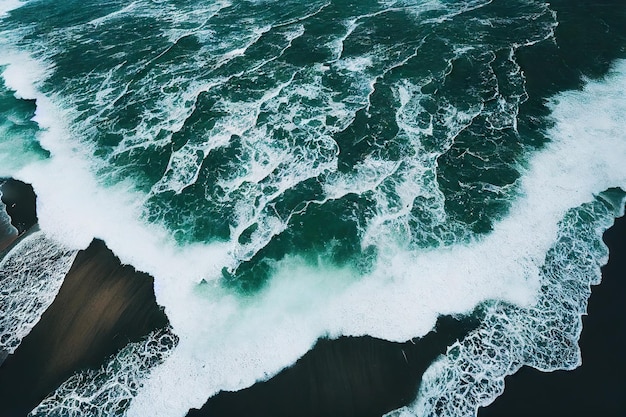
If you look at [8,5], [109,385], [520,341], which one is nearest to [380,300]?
[520,341]

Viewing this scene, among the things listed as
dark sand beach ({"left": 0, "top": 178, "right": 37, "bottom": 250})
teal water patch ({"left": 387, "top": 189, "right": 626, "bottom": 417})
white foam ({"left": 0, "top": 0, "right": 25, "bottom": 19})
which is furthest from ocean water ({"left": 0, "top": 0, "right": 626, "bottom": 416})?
white foam ({"left": 0, "top": 0, "right": 25, "bottom": 19})

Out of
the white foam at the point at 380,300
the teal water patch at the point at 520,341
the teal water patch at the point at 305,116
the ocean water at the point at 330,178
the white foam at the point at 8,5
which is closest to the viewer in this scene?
the teal water patch at the point at 520,341

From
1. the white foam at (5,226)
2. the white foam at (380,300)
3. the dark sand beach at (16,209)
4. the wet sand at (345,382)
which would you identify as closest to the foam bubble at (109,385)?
the white foam at (380,300)

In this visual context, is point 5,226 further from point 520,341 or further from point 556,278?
point 556,278

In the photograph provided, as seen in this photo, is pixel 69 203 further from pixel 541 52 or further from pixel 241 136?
pixel 541 52

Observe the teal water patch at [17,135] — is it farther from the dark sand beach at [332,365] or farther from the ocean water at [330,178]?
the dark sand beach at [332,365]
